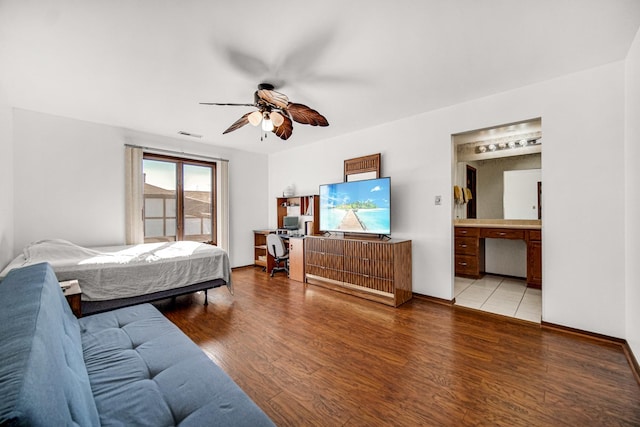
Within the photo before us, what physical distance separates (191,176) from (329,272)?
10.8 feet

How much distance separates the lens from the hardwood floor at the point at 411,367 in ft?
5.31

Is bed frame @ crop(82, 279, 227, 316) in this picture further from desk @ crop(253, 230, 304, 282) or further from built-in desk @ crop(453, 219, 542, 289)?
built-in desk @ crop(453, 219, 542, 289)

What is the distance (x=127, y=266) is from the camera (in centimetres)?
290

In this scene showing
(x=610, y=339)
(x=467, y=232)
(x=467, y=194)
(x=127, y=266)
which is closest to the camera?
(x=610, y=339)

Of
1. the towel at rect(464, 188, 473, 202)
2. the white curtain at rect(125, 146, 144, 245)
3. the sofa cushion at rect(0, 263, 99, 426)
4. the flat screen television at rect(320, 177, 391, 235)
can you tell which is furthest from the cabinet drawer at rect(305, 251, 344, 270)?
the sofa cushion at rect(0, 263, 99, 426)

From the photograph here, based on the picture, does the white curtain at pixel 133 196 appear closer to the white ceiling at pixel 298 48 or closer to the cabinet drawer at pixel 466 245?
the white ceiling at pixel 298 48

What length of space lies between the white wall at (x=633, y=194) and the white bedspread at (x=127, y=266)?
4.12 meters

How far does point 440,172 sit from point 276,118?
7.33ft

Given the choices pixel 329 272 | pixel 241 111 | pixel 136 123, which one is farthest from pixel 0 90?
pixel 329 272

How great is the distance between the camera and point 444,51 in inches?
87.7

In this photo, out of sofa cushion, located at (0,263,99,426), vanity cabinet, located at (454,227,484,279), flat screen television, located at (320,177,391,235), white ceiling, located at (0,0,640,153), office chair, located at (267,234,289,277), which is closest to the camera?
sofa cushion, located at (0,263,99,426)

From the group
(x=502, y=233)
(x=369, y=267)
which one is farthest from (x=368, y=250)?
(x=502, y=233)

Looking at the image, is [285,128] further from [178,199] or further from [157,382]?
[178,199]

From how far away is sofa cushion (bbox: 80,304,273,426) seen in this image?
105cm
